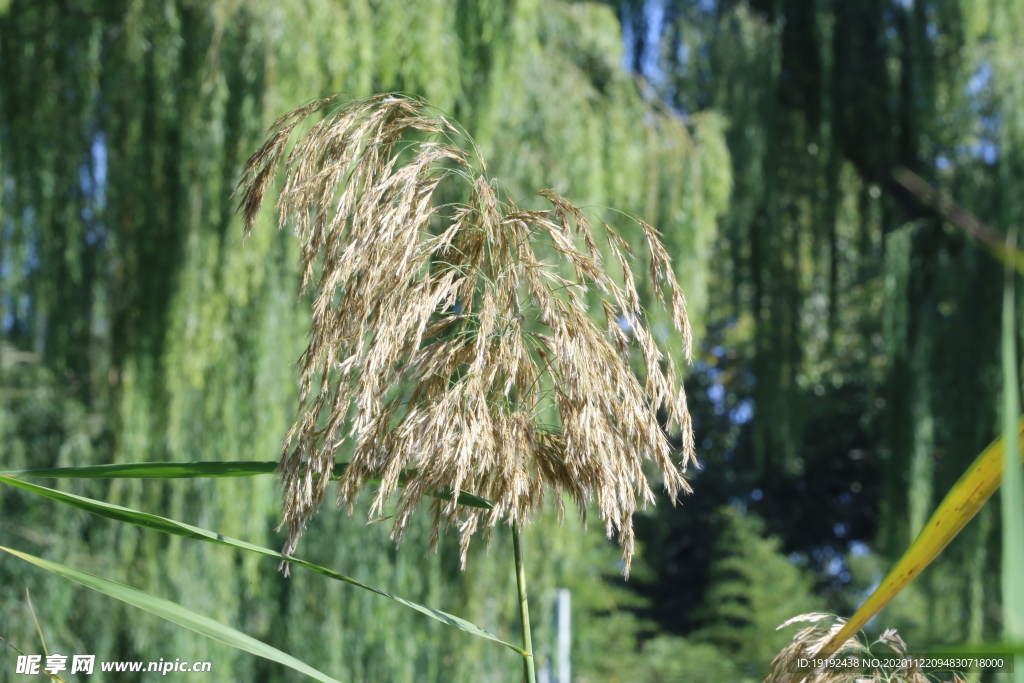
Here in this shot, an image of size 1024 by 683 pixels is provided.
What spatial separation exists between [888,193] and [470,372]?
595cm

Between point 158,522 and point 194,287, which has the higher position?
point 194,287

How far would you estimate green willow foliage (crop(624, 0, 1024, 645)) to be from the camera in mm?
5043

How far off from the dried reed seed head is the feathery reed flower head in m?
0.24

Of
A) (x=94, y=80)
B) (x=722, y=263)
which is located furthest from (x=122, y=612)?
(x=722, y=263)

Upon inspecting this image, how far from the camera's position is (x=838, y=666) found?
1.05 metres

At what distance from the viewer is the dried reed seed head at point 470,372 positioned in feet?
3.01

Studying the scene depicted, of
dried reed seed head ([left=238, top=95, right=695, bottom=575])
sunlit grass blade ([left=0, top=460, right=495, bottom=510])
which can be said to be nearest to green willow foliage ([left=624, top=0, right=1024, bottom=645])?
dried reed seed head ([left=238, top=95, right=695, bottom=575])

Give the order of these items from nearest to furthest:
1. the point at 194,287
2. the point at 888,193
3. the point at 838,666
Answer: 1. the point at 838,666
2. the point at 194,287
3. the point at 888,193

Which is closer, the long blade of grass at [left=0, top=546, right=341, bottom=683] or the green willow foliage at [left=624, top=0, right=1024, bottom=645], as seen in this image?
the long blade of grass at [left=0, top=546, right=341, bottom=683]

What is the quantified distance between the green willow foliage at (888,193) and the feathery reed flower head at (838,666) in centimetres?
423

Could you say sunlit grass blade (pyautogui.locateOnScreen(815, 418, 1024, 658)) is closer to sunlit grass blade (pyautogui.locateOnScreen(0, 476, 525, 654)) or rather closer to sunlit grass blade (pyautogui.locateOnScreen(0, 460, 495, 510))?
sunlit grass blade (pyautogui.locateOnScreen(0, 476, 525, 654))

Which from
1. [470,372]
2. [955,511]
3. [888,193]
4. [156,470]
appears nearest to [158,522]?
[156,470]

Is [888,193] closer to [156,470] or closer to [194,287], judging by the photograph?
[194,287]

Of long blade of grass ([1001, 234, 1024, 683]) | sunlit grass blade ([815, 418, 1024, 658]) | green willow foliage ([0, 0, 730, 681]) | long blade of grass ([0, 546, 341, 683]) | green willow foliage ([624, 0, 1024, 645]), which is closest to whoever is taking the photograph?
long blade of grass ([1001, 234, 1024, 683])
